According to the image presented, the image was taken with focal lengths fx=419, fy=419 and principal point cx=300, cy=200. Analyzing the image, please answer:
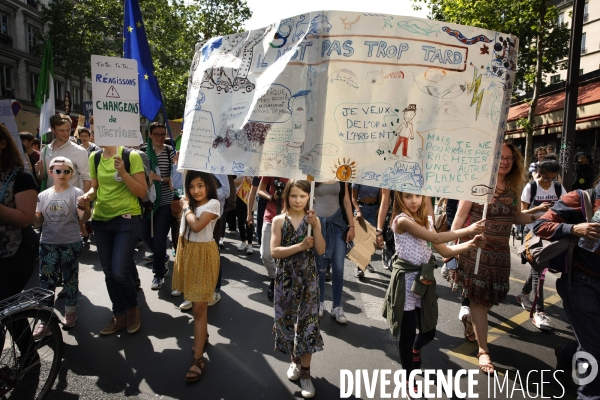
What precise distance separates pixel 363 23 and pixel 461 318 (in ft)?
10.3

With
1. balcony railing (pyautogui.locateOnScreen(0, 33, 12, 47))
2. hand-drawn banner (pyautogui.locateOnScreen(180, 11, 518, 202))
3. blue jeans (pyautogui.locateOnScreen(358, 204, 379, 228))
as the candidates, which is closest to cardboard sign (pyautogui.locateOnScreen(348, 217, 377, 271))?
blue jeans (pyautogui.locateOnScreen(358, 204, 379, 228))

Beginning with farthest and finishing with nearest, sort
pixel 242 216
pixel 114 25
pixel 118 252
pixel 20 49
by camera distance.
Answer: pixel 20 49, pixel 114 25, pixel 242 216, pixel 118 252

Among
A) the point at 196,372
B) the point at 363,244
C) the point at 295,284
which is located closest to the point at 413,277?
the point at 295,284

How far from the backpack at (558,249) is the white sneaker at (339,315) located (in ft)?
6.69

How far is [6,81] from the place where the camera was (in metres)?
32.7

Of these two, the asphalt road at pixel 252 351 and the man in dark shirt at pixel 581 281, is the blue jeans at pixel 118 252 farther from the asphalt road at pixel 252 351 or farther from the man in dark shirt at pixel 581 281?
the man in dark shirt at pixel 581 281

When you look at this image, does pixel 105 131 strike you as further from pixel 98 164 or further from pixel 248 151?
pixel 248 151

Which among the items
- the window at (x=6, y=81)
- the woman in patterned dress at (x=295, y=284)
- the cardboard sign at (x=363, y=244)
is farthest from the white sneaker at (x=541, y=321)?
the window at (x=6, y=81)

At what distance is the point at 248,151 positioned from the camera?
3.14 m

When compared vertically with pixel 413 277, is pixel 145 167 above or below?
above

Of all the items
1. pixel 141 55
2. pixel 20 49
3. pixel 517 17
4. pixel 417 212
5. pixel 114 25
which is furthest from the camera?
pixel 20 49

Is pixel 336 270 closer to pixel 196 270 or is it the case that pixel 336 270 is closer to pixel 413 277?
pixel 413 277

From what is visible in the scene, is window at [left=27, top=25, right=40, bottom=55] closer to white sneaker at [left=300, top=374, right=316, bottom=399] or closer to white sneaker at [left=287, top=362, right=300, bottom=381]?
white sneaker at [left=287, top=362, right=300, bottom=381]

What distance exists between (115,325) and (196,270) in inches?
53.2
